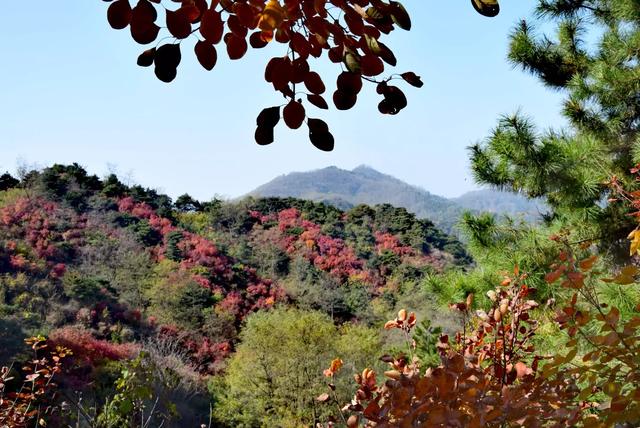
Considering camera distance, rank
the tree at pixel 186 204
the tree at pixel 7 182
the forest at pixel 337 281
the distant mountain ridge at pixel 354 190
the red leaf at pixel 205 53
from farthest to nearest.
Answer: the distant mountain ridge at pixel 354 190 < the tree at pixel 186 204 < the tree at pixel 7 182 < the forest at pixel 337 281 < the red leaf at pixel 205 53

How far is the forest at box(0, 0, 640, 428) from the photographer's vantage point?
136 centimetres

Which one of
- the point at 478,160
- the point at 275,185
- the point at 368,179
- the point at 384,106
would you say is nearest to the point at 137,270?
the point at 478,160

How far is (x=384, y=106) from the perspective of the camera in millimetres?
812

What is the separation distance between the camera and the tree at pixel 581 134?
5.05 meters

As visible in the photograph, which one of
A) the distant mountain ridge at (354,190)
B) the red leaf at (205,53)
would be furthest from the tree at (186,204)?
the distant mountain ridge at (354,190)

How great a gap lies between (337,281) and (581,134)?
15.2 meters

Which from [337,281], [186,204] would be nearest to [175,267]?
[337,281]

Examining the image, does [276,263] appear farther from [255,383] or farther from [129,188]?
[255,383]

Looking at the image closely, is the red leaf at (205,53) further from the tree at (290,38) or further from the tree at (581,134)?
the tree at (581,134)

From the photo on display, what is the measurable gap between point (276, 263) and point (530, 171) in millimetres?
16642

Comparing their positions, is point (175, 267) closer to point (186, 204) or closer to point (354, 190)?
point (186, 204)

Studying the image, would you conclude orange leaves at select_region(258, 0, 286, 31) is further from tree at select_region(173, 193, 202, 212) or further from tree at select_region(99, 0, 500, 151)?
tree at select_region(173, 193, 202, 212)

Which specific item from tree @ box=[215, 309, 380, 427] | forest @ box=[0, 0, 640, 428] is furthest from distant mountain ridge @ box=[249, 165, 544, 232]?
tree @ box=[215, 309, 380, 427]

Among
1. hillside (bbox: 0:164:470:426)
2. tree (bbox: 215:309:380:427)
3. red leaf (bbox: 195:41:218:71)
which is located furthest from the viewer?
hillside (bbox: 0:164:470:426)
